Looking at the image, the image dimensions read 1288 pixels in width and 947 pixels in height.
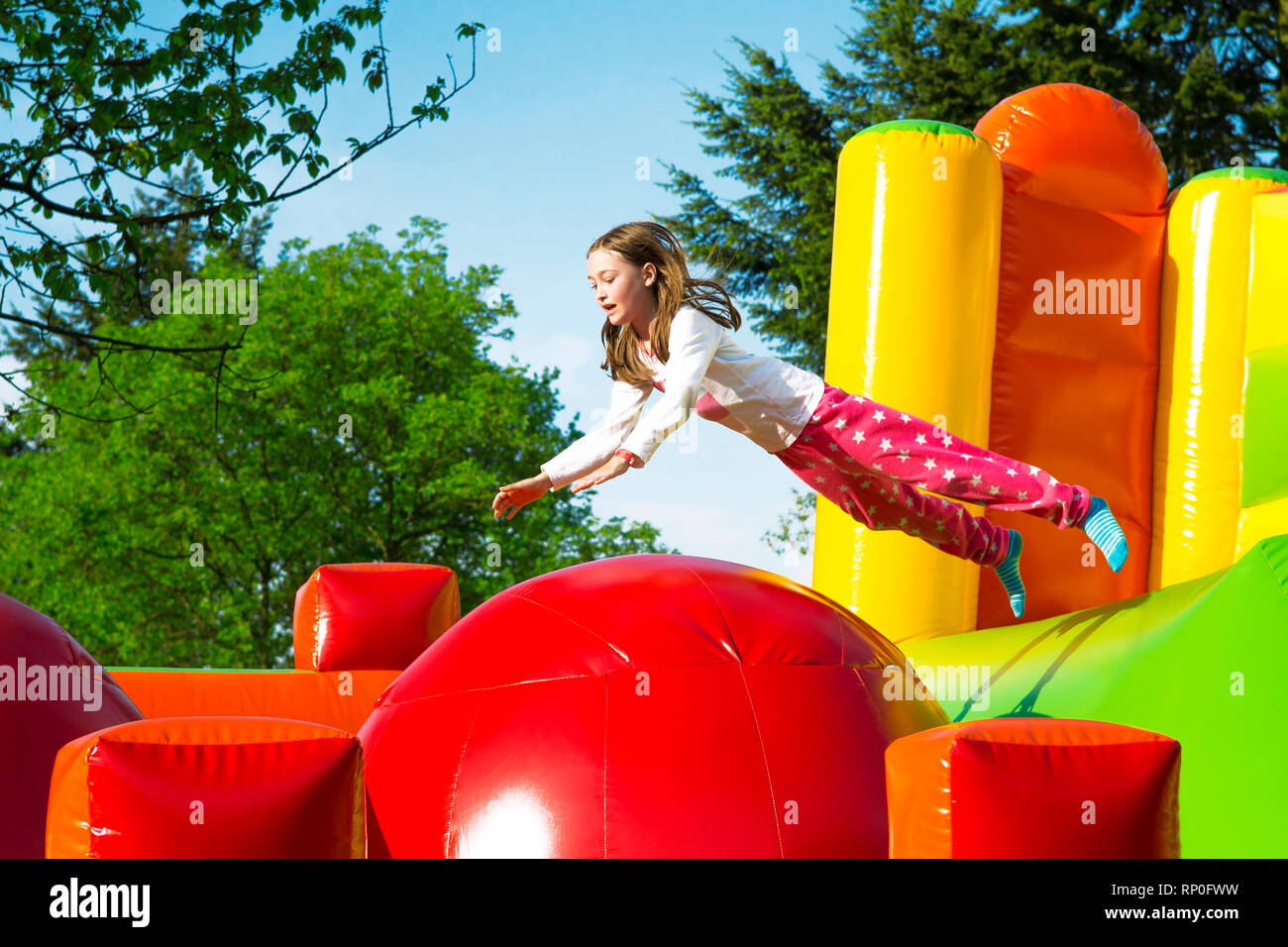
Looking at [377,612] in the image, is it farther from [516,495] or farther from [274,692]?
[516,495]

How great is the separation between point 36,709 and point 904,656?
6.88 feet

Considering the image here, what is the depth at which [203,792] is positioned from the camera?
2037mm

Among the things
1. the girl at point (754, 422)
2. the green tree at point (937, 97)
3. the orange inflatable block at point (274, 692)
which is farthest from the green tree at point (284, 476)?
the girl at point (754, 422)

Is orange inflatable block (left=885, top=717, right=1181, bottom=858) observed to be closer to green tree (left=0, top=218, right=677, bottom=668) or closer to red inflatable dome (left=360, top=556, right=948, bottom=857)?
red inflatable dome (left=360, top=556, right=948, bottom=857)

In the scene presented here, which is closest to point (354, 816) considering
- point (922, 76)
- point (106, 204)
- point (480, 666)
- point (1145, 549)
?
point (480, 666)

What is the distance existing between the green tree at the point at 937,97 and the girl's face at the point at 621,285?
10.4 meters

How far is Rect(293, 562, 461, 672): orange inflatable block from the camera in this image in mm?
5156

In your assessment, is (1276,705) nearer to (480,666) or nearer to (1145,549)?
(480,666)

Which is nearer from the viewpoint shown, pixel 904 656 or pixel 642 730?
pixel 642 730

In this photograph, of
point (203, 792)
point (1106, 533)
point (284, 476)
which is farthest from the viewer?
point (284, 476)

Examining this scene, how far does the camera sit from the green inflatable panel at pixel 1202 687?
3.06 meters

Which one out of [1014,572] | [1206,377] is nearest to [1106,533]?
[1014,572]

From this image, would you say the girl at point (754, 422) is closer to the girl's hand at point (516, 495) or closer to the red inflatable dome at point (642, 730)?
the girl's hand at point (516, 495)

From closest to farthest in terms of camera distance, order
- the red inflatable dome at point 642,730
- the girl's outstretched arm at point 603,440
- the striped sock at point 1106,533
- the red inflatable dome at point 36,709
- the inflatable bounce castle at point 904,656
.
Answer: the inflatable bounce castle at point 904,656 → the red inflatable dome at point 642,730 → the red inflatable dome at point 36,709 → the girl's outstretched arm at point 603,440 → the striped sock at point 1106,533
